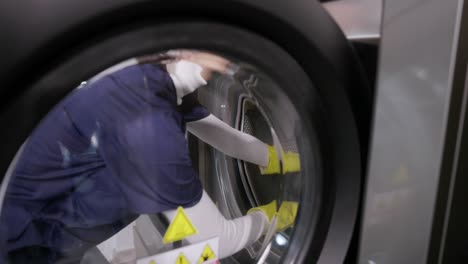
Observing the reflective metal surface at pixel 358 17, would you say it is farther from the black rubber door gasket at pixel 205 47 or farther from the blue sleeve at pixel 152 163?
the blue sleeve at pixel 152 163

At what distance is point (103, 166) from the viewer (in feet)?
2.05

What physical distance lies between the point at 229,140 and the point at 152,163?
164 millimetres

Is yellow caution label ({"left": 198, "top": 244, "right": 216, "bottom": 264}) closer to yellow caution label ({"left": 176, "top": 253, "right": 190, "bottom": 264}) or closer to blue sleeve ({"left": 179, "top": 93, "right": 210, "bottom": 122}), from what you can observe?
yellow caution label ({"left": 176, "top": 253, "right": 190, "bottom": 264})

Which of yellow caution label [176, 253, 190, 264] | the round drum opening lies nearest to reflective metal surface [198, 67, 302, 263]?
the round drum opening

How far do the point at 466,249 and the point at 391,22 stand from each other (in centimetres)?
32

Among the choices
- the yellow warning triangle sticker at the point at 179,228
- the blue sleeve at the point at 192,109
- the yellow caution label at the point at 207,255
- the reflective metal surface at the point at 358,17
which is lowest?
the yellow caution label at the point at 207,255

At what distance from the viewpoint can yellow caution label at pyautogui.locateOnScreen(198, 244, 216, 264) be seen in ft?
2.30

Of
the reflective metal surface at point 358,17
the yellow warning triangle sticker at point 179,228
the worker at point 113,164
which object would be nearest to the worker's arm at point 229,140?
the worker at point 113,164

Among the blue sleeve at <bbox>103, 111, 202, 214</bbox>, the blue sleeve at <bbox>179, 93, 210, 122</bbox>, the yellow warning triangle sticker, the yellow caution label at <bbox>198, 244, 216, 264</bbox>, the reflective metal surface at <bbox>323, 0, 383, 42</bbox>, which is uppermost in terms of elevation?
the reflective metal surface at <bbox>323, 0, 383, 42</bbox>

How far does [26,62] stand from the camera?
1.36 ft

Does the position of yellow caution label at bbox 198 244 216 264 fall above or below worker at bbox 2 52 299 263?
below

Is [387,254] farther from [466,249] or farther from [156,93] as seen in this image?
[156,93]

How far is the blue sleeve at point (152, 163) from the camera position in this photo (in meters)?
0.61

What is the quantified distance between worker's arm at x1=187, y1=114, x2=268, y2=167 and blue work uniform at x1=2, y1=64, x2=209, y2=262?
0.07ft
